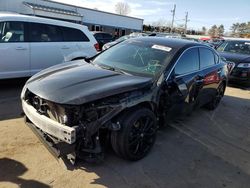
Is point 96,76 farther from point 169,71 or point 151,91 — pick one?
point 169,71

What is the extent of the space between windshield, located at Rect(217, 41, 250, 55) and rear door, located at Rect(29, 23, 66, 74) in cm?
704

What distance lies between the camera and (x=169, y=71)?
4133 millimetres

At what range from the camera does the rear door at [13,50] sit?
20.3 ft

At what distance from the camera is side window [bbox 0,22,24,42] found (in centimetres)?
619

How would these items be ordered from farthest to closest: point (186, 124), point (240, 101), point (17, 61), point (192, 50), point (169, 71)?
point (240, 101) < point (17, 61) < point (186, 124) < point (192, 50) < point (169, 71)

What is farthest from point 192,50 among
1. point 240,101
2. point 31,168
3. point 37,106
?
point 240,101

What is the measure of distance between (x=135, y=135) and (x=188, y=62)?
1.85 m

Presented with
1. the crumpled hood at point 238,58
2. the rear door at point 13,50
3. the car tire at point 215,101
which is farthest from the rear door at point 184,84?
the crumpled hood at point 238,58

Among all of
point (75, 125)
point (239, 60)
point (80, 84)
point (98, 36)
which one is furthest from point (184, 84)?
point (98, 36)

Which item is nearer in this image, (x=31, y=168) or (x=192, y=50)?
(x=31, y=168)

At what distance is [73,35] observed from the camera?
764cm

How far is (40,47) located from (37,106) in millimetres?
3659

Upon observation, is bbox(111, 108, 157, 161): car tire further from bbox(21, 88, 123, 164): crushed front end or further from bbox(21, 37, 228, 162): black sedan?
bbox(21, 88, 123, 164): crushed front end

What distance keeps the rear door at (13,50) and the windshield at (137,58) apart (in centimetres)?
251
